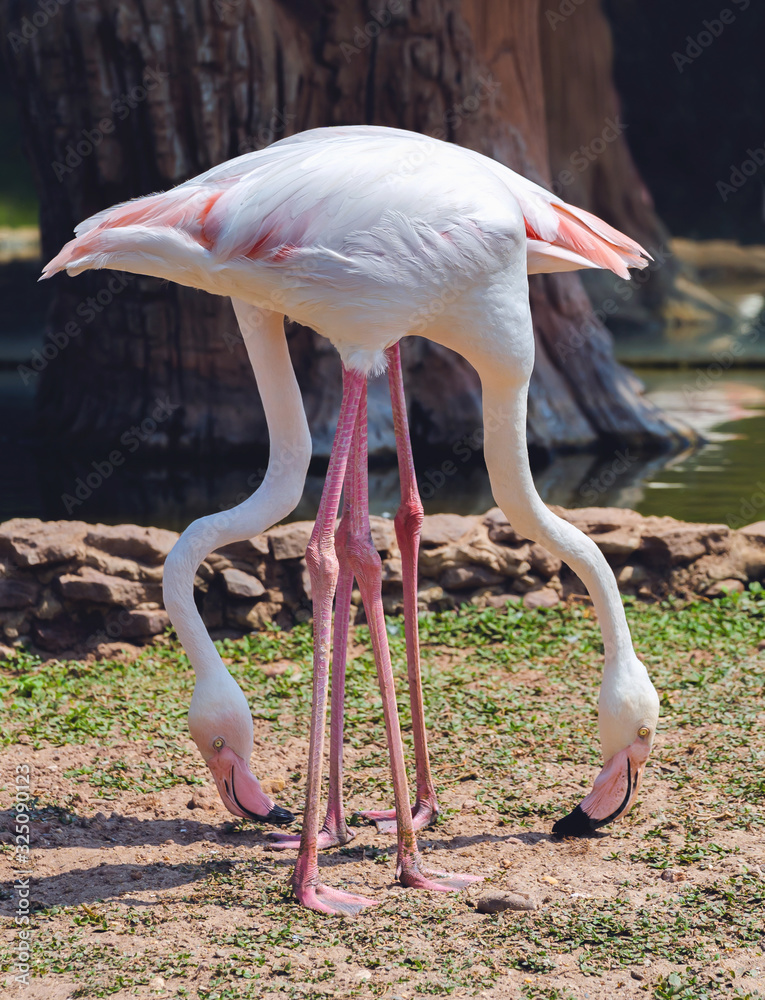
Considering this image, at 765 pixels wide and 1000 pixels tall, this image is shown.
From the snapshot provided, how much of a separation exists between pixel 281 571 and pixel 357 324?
8.98 feet

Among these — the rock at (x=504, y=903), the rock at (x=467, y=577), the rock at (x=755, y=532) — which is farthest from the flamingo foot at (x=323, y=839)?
the rock at (x=755, y=532)

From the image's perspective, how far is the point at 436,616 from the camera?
5.80m

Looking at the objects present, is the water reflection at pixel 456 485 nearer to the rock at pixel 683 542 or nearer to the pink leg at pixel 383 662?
the rock at pixel 683 542

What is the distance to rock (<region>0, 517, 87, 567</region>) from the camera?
532cm

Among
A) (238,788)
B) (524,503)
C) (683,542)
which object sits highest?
(524,503)

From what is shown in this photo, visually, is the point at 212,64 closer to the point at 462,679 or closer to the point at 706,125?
the point at 462,679

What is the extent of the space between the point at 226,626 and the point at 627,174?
15261 millimetres

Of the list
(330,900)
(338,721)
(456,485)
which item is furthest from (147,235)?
(456,485)

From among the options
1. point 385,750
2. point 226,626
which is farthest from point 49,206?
point 385,750

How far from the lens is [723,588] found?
5.95 m

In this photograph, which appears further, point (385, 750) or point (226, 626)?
point (226, 626)

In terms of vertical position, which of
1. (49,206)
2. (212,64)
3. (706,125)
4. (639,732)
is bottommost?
(639,732)

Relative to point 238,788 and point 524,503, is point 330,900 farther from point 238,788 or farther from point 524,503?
point 524,503

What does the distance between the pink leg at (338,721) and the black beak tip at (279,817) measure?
83mm
